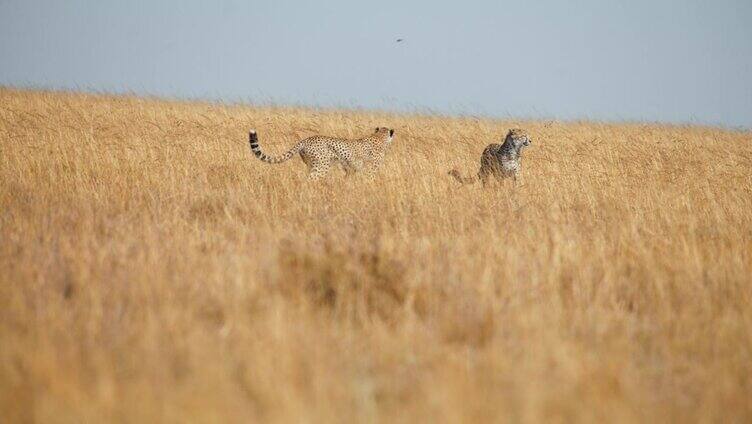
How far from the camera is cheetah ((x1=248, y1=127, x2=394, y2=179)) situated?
7.94 meters

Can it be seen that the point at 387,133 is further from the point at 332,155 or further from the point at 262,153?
the point at 262,153

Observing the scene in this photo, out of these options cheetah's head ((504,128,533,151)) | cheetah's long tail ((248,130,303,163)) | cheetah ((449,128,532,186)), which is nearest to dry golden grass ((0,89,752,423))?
cheetah's long tail ((248,130,303,163))

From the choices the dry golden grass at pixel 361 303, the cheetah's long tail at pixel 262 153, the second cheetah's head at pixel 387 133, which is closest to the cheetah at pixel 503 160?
the second cheetah's head at pixel 387 133

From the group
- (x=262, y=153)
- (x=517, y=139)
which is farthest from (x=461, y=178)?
(x=262, y=153)

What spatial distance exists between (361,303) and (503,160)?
5.69 meters

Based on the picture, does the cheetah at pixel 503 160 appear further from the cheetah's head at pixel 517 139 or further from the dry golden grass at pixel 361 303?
the dry golden grass at pixel 361 303

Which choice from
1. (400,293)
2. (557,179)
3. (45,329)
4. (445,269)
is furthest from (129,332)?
(557,179)

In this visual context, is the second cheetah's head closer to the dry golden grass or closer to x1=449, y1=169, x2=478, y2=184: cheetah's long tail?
x1=449, y1=169, x2=478, y2=184: cheetah's long tail

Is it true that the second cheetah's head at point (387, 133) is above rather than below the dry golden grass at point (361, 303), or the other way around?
above

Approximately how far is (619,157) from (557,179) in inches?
125

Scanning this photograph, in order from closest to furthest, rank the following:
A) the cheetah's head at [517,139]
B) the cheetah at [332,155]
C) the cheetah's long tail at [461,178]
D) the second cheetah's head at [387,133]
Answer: the cheetah's long tail at [461,178], the cheetah at [332,155], the cheetah's head at [517,139], the second cheetah's head at [387,133]

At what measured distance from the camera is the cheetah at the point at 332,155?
7.94m

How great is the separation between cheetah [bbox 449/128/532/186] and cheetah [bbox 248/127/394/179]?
0.99 m

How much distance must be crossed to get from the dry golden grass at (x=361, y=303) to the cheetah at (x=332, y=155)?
1265 mm
